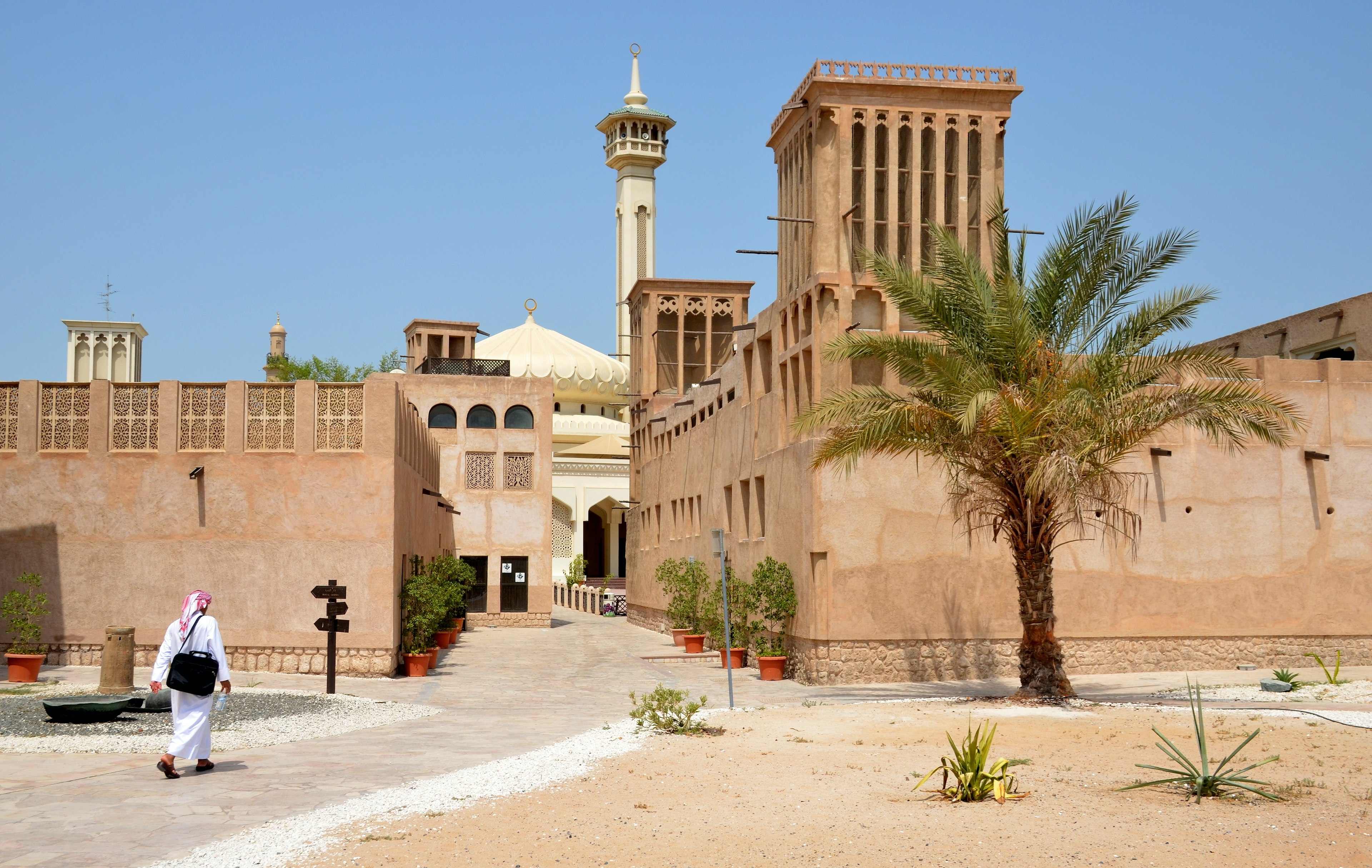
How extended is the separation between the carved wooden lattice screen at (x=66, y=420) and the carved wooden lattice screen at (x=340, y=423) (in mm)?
3677

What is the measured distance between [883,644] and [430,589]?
7478mm

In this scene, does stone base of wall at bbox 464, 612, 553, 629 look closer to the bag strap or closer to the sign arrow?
the sign arrow

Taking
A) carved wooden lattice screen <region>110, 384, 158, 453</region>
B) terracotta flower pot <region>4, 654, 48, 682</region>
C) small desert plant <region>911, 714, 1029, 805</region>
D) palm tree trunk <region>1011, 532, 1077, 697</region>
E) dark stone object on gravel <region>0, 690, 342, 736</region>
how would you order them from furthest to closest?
carved wooden lattice screen <region>110, 384, 158, 453</region> < terracotta flower pot <region>4, 654, 48, 682</region> < palm tree trunk <region>1011, 532, 1077, 697</region> < dark stone object on gravel <region>0, 690, 342, 736</region> < small desert plant <region>911, 714, 1029, 805</region>

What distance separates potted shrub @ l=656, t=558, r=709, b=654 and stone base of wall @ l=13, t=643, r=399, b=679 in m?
7.32

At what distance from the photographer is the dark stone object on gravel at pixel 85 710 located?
13039mm

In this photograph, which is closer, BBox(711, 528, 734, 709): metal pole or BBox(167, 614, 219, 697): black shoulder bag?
BBox(167, 614, 219, 697): black shoulder bag

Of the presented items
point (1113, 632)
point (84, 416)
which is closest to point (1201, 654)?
point (1113, 632)

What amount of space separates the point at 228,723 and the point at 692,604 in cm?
1288

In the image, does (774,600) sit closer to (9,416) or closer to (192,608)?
(192,608)

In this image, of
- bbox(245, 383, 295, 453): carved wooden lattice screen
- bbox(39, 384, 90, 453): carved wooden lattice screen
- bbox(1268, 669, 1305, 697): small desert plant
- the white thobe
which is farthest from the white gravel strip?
bbox(39, 384, 90, 453): carved wooden lattice screen

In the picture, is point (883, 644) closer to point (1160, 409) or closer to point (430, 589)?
point (1160, 409)

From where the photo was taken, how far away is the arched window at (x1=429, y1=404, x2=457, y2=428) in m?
37.3

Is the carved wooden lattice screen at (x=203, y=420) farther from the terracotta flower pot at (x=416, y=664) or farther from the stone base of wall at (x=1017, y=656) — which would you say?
the stone base of wall at (x=1017, y=656)

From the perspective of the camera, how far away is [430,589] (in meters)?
20.8
